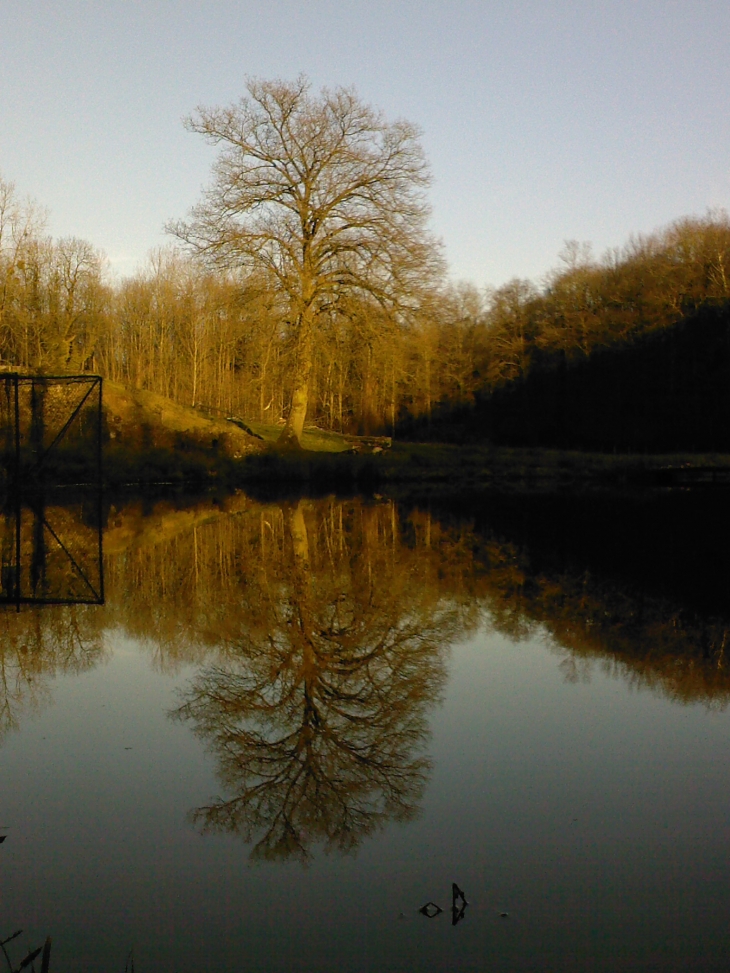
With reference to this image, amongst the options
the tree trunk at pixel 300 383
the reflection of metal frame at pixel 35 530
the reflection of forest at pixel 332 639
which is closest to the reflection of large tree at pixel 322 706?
the reflection of forest at pixel 332 639

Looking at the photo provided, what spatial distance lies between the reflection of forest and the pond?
0.09 feet

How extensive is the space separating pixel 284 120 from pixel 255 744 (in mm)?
29718

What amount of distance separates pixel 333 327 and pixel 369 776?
29.6m

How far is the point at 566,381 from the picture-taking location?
57406mm

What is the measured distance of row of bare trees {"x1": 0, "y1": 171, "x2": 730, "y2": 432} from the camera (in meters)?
32.5

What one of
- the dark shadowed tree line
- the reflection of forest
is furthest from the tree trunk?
the reflection of forest

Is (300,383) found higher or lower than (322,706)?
higher

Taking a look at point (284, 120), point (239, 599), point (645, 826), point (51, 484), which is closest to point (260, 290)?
point (284, 120)

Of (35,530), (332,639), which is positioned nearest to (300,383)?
(35,530)

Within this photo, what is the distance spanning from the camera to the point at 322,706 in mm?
5629

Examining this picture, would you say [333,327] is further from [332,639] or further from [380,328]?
[332,639]

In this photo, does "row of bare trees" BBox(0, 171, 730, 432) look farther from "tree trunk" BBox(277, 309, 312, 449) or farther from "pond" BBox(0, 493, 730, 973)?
"pond" BBox(0, 493, 730, 973)

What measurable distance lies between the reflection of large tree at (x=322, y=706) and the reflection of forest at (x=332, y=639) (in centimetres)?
1

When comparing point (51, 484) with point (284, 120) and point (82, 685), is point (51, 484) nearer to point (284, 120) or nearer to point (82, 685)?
point (284, 120)
